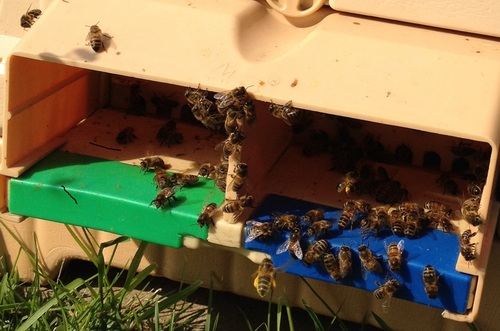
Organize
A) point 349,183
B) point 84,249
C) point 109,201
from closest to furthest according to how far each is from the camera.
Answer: point 109,201 < point 349,183 < point 84,249

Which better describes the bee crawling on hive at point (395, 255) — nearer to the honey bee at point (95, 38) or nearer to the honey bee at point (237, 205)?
the honey bee at point (237, 205)

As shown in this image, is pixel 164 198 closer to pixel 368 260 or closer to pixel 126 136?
pixel 126 136

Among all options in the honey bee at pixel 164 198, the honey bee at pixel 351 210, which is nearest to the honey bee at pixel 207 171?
the honey bee at pixel 164 198

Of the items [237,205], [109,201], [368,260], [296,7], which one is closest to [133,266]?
[109,201]

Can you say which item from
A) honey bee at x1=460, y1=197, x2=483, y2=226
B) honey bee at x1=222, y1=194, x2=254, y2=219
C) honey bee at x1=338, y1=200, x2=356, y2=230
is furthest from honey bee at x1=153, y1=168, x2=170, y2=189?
honey bee at x1=460, y1=197, x2=483, y2=226

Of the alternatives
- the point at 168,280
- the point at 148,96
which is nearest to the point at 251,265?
the point at 168,280

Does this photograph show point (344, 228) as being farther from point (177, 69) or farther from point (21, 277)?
point (21, 277)

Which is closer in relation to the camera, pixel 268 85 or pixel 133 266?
pixel 268 85
